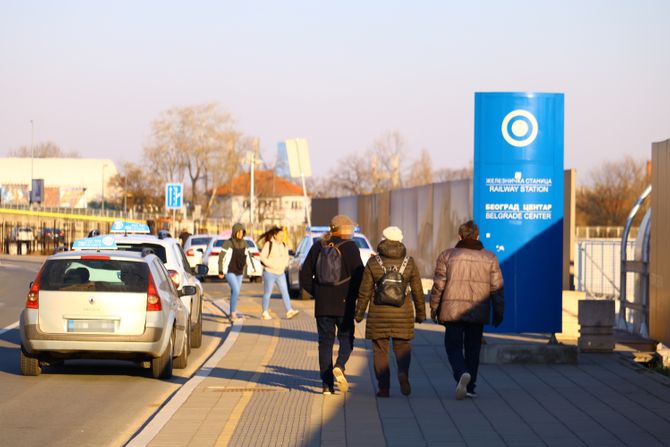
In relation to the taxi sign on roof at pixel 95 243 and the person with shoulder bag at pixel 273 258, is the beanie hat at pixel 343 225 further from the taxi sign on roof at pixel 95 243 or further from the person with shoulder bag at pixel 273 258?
the person with shoulder bag at pixel 273 258

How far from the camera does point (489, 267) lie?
11719 millimetres

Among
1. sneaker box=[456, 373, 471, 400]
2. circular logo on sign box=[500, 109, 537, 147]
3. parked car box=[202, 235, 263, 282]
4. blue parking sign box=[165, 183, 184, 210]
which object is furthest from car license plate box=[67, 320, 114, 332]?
blue parking sign box=[165, 183, 184, 210]

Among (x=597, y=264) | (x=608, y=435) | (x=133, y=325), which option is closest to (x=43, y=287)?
(x=133, y=325)

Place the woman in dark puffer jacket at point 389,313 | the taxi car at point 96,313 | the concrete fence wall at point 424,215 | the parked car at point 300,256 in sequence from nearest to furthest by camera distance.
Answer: the woman in dark puffer jacket at point 389,313
the taxi car at point 96,313
the parked car at point 300,256
the concrete fence wall at point 424,215

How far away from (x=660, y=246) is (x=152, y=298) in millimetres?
7399

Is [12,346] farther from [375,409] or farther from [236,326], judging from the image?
[375,409]

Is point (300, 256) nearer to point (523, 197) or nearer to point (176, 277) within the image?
point (176, 277)

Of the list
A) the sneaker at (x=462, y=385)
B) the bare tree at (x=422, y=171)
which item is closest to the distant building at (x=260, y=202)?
the bare tree at (x=422, y=171)

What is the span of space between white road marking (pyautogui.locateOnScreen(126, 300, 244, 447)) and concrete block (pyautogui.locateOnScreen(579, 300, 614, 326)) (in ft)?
15.9

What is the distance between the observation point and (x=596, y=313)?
51.7 feet

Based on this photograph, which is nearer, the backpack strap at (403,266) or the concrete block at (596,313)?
the backpack strap at (403,266)

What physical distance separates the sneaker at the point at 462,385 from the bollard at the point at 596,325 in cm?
489

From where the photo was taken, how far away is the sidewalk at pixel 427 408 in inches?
360

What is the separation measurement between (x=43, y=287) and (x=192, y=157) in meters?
71.8
